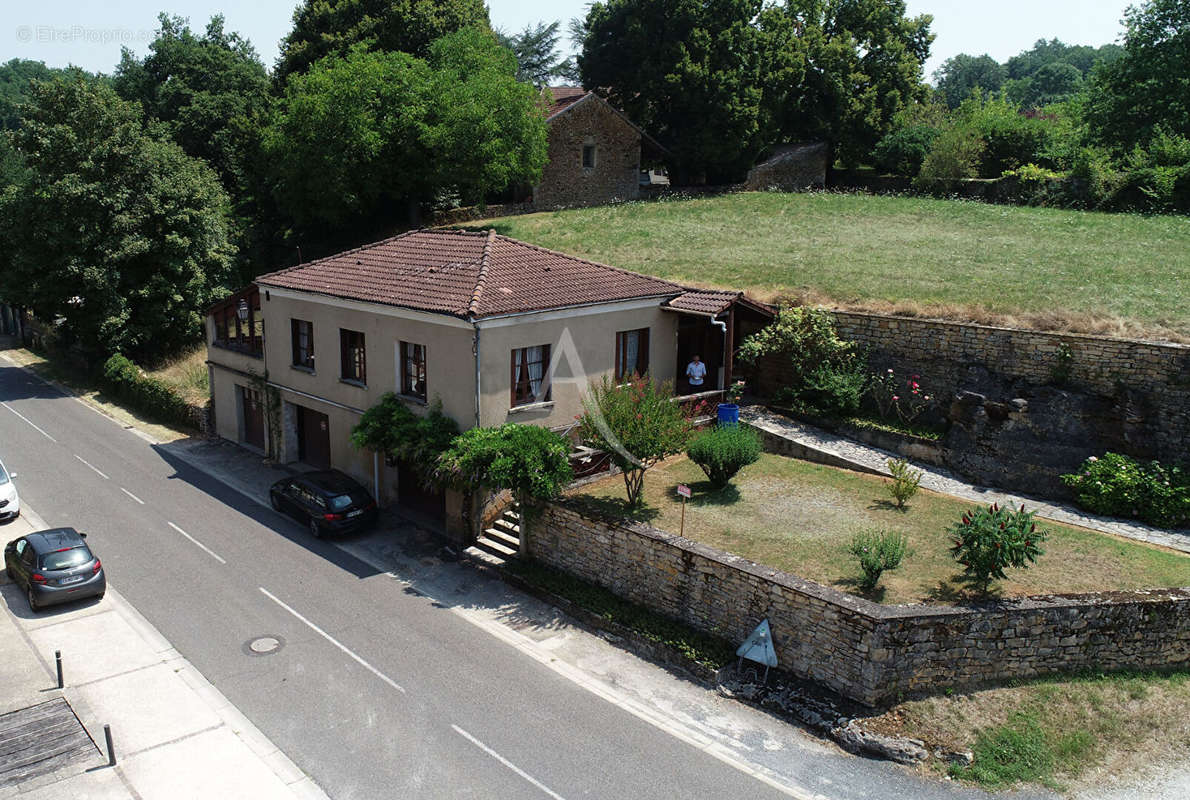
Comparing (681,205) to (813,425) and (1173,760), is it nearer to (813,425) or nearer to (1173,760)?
(813,425)

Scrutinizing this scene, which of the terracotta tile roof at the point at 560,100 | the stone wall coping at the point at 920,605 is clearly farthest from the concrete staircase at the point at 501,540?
the terracotta tile roof at the point at 560,100

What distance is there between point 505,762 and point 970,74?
6040 inches

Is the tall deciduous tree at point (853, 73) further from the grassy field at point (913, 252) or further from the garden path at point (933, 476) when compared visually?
the garden path at point (933, 476)

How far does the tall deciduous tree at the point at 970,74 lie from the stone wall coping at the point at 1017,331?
416 ft

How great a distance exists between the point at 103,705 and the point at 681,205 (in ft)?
125

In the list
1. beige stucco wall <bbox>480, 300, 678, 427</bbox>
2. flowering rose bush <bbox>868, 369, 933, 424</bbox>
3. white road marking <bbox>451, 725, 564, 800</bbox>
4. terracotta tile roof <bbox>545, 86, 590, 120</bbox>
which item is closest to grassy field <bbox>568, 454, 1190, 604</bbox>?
beige stucco wall <bbox>480, 300, 678, 427</bbox>

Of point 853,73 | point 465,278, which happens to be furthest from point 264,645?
point 853,73

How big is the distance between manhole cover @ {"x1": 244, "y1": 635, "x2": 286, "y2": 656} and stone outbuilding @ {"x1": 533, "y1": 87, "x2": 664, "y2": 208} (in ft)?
112

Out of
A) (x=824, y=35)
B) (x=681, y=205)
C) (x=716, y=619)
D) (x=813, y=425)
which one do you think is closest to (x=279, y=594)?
(x=716, y=619)

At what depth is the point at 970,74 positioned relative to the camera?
14038cm

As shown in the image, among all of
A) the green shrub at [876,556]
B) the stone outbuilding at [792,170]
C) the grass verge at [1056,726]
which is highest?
the stone outbuilding at [792,170]

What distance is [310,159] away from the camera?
124 ft

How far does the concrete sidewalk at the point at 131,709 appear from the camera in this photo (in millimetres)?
12859

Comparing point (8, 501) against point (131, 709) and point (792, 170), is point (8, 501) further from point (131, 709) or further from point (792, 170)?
point (792, 170)
